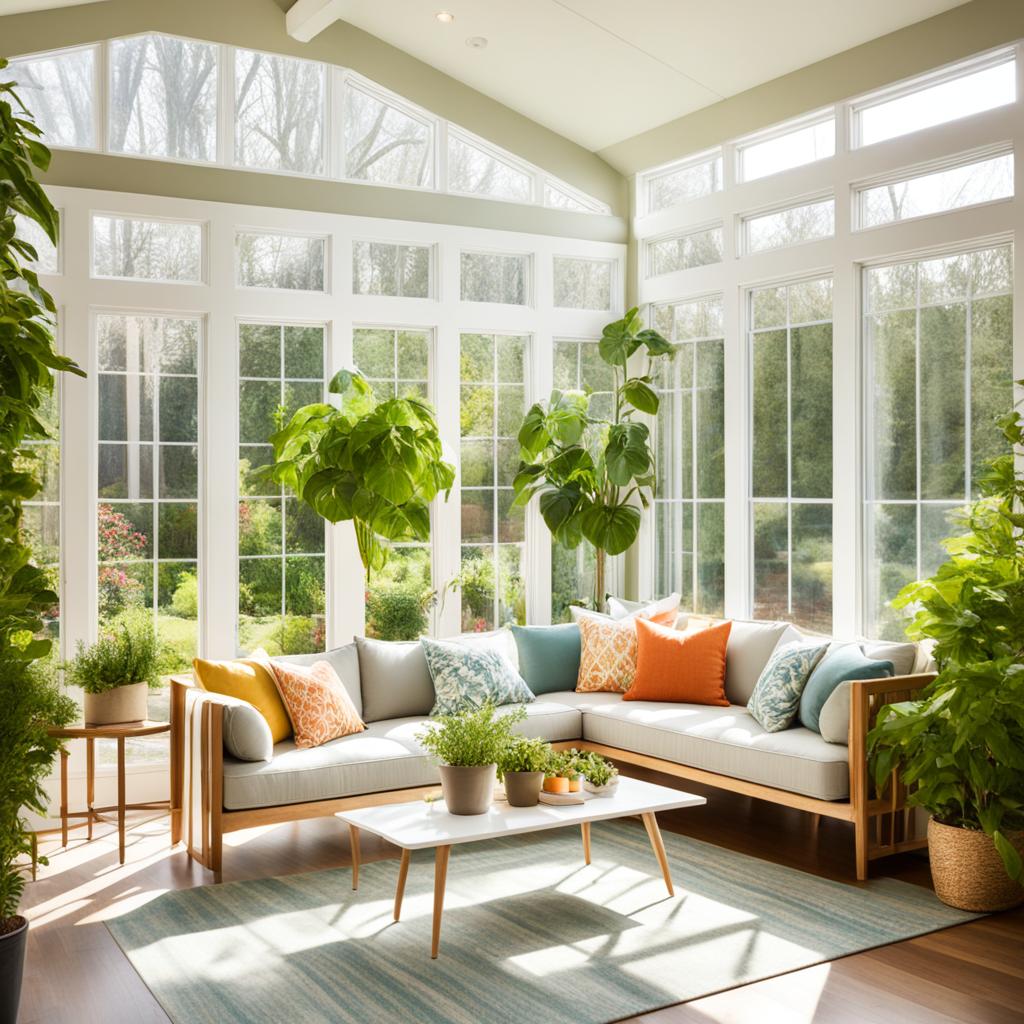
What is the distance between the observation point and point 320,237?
6.43 meters

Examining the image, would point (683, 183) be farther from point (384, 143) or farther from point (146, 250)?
point (146, 250)

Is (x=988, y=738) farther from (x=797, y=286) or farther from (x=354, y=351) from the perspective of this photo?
(x=354, y=351)

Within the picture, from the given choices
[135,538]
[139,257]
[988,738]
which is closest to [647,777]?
[988,738]

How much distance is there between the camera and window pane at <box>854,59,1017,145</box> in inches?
203

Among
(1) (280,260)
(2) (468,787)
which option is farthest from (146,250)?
(2) (468,787)

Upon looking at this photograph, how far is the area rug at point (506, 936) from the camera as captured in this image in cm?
358

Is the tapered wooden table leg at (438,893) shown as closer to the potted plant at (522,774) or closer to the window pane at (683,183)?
the potted plant at (522,774)

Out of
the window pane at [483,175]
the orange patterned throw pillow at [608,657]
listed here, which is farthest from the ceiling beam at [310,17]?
the orange patterned throw pillow at [608,657]

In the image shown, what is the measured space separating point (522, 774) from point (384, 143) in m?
3.80

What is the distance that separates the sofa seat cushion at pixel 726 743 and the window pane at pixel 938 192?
2.43 meters

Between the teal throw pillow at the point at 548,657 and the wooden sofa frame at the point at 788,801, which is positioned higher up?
the teal throw pillow at the point at 548,657

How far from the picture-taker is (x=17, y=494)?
2646 mm

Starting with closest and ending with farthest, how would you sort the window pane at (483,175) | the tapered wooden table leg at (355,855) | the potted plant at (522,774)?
1. the potted plant at (522,774)
2. the tapered wooden table leg at (355,855)
3. the window pane at (483,175)

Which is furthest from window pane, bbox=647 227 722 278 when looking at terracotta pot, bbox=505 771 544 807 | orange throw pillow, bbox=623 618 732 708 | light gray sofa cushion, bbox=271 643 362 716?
terracotta pot, bbox=505 771 544 807
